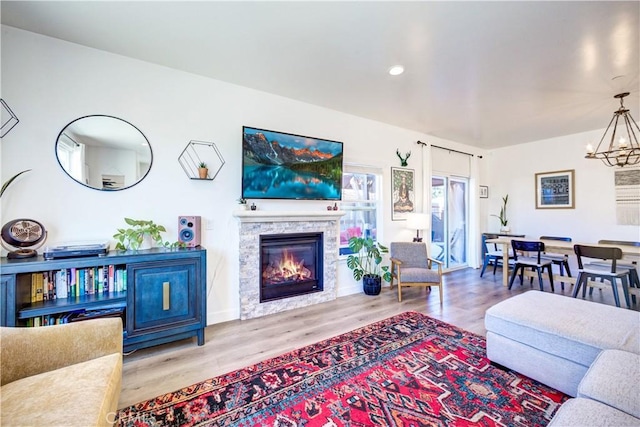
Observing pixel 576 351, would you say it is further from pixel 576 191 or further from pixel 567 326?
pixel 576 191

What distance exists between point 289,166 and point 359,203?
1.46 metres

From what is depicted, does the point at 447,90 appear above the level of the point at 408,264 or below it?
above

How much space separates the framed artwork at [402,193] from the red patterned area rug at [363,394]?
2.54m

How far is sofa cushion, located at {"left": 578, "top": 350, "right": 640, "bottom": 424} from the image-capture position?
1.19 metres

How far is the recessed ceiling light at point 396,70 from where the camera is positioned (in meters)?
2.71

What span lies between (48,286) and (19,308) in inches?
9.2

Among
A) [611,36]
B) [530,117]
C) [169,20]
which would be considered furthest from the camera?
[530,117]

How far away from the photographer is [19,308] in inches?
74.8

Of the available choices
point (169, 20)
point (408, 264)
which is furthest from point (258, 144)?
point (408, 264)

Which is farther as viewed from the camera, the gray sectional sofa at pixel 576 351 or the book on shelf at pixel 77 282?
the book on shelf at pixel 77 282

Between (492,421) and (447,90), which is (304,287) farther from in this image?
(447,90)

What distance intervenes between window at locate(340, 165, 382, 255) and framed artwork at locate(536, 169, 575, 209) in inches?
148

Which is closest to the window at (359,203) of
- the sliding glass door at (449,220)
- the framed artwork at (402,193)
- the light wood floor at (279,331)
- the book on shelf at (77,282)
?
the framed artwork at (402,193)

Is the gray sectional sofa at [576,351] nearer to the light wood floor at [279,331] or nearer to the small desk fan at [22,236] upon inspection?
the light wood floor at [279,331]
